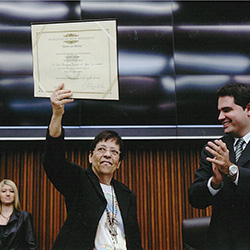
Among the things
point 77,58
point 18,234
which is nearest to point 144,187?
point 18,234

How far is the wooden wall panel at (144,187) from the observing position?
4.46m

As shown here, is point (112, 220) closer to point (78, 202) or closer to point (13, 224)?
point (78, 202)

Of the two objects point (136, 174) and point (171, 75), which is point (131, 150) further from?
point (171, 75)

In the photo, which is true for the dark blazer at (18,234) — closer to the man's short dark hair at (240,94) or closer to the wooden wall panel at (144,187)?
the wooden wall panel at (144,187)

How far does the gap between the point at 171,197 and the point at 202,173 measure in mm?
2825

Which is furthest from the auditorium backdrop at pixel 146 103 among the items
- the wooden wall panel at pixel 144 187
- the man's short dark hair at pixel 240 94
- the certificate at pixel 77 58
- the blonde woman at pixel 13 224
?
the certificate at pixel 77 58

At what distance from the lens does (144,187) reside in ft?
15.0

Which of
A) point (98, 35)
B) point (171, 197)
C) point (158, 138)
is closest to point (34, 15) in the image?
point (158, 138)

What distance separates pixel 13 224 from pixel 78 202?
238cm

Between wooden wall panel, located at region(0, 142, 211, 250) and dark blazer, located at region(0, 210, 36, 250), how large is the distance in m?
0.55

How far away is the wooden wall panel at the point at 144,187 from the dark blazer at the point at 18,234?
0.55 meters

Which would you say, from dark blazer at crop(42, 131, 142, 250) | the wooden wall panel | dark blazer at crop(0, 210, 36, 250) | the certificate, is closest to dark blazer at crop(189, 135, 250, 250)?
dark blazer at crop(42, 131, 142, 250)

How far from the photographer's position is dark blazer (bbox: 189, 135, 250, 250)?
1566mm

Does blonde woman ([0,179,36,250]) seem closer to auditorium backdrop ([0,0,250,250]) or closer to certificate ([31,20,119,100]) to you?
auditorium backdrop ([0,0,250,250])
